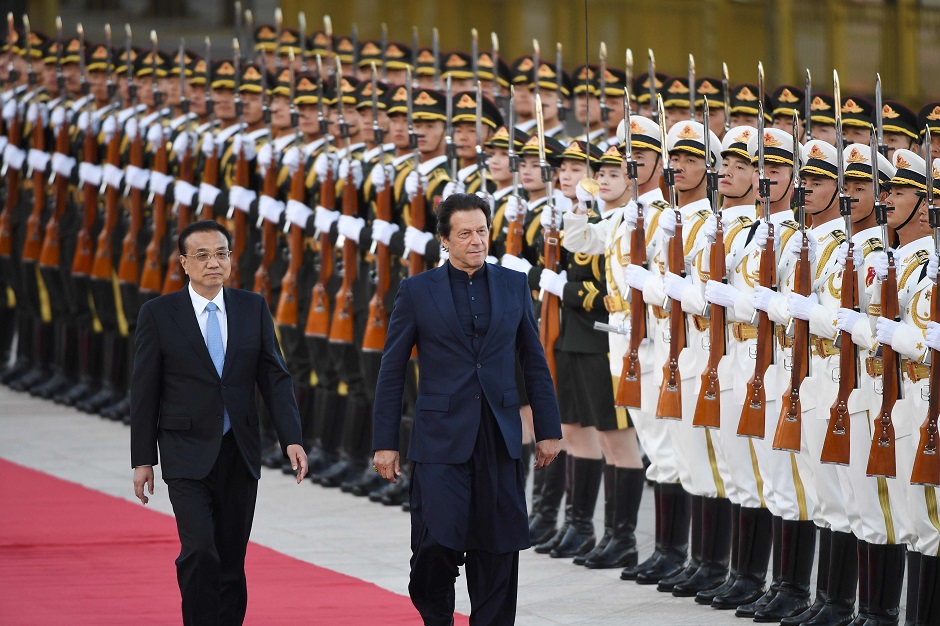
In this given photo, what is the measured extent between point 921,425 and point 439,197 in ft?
12.1

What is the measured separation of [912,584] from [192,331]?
278 centimetres

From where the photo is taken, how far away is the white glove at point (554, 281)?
8914mm

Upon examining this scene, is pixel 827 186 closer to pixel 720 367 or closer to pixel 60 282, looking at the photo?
pixel 720 367

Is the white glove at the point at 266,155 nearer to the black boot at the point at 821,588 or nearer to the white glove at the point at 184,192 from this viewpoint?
the white glove at the point at 184,192

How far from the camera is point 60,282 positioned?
13703 millimetres

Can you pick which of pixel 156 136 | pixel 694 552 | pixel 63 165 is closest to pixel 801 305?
pixel 694 552

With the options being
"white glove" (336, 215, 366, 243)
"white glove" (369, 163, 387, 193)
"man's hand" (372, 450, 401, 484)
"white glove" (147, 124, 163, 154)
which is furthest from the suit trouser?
"white glove" (147, 124, 163, 154)

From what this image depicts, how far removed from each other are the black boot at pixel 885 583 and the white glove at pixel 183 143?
658cm

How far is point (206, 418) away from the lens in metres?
6.39

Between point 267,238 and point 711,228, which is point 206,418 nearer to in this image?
point 711,228

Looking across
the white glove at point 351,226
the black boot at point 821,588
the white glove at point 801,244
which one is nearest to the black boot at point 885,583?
the black boot at point 821,588

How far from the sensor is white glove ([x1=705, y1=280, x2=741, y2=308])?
7.71m

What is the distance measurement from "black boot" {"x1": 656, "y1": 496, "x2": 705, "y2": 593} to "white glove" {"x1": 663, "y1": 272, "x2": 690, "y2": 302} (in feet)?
2.85

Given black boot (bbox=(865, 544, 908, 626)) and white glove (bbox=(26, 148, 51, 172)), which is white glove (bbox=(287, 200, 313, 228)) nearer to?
white glove (bbox=(26, 148, 51, 172))
